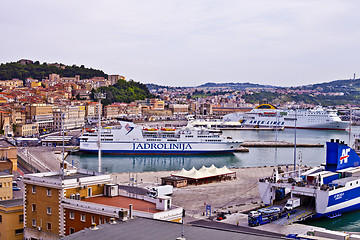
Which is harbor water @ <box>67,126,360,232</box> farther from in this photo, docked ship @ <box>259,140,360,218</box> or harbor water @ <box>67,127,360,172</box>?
docked ship @ <box>259,140,360,218</box>

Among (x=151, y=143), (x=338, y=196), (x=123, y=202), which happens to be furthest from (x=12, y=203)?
(x=151, y=143)

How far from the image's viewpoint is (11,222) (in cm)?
828

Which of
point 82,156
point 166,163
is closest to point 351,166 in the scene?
point 166,163

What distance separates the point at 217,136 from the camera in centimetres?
3170

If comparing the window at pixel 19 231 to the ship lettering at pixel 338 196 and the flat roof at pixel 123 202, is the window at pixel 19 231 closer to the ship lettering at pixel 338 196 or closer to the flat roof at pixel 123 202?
the flat roof at pixel 123 202

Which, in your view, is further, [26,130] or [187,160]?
[26,130]

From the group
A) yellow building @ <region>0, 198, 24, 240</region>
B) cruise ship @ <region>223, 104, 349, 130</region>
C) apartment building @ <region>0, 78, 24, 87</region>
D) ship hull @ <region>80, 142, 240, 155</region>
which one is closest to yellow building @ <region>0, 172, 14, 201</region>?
yellow building @ <region>0, 198, 24, 240</region>

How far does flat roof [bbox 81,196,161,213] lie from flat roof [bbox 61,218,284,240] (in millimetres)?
1222

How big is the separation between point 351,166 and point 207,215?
5.96 m

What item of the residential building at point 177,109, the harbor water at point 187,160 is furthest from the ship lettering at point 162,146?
the residential building at point 177,109

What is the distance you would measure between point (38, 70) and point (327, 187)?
3001 inches

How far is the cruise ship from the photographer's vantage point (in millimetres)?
58125

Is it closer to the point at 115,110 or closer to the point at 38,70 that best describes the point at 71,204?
the point at 115,110

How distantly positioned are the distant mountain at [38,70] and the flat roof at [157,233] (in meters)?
73.4
